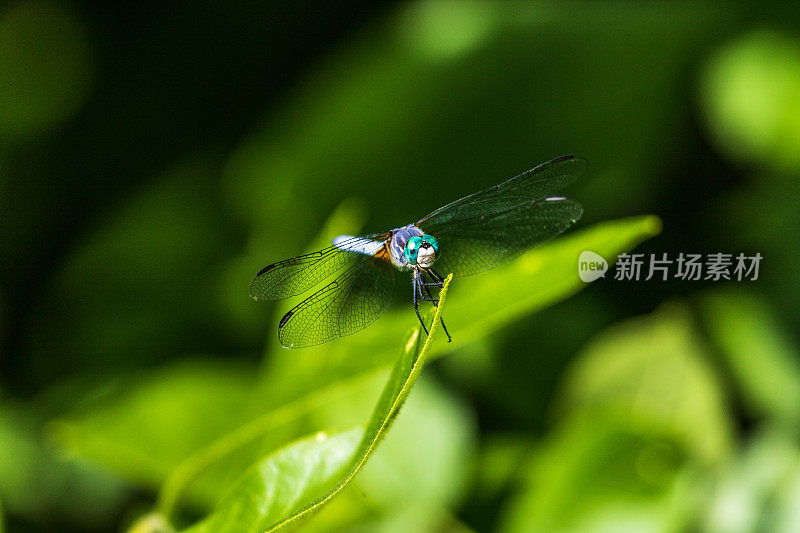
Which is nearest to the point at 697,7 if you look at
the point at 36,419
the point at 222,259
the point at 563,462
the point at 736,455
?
the point at 736,455

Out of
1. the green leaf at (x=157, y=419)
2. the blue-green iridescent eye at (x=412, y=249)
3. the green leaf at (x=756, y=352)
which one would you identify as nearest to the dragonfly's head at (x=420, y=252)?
the blue-green iridescent eye at (x=412, y=249)

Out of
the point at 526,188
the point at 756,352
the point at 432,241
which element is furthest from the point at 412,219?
the point at 756,352

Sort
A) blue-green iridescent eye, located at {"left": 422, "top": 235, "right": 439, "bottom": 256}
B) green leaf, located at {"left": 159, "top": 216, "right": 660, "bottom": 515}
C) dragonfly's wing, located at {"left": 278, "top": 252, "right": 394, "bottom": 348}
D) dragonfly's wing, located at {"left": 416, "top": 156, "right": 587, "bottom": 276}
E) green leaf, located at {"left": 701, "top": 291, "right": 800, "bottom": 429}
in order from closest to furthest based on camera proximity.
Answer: green leaf, located at {"left": 159, "top": 216, "right": 660, "bottom": 515}, dragonfly's wing, located at {"left": 278, "top": 252, "right": 394, "bottom": 348}, blue-green iridescent eye, located at {"left": 422, "top": 235, "right": 439, "bottom": 256}, dragonfly's wing, located at {"left": 416, "top": 156, "right": 587, "bottom": 276}, green leaf, located at {"left": 701, "top": 291, "right": 800, "bottom": 429}

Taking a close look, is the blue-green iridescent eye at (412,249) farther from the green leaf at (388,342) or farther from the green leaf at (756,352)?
the green leaf at (756,352)

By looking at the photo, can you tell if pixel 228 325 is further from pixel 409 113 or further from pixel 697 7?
pixel 697 7

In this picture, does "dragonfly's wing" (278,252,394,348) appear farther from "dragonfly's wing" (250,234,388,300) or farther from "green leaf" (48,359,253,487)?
"green leaf" (48,359,253,487)

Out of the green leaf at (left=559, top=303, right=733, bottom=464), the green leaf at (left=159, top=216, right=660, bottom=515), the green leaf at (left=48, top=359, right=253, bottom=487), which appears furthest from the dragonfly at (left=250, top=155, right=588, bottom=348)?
the green leaf at (left=559, top=303, right=733, bottom=464)
